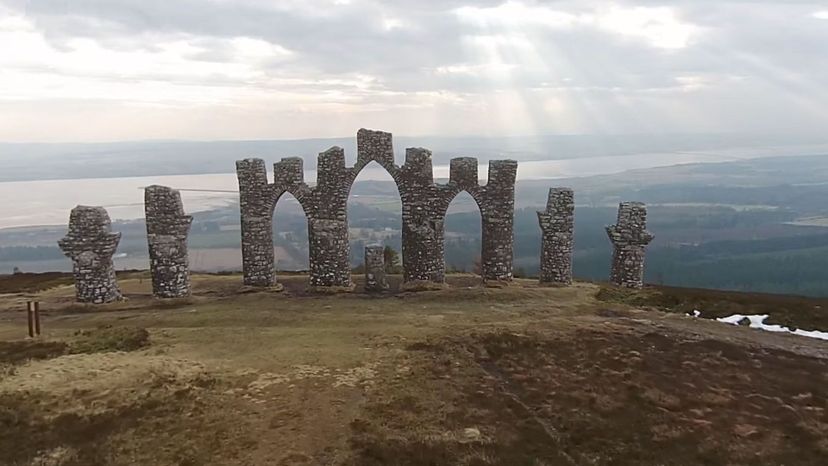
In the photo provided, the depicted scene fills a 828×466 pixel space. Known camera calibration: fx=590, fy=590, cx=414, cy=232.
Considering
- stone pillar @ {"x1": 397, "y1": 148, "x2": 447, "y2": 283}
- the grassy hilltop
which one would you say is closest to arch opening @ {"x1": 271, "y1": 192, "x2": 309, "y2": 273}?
stone pillar @ {"x1": 397, "y1": 148, "x2": 447, "y2": 283}

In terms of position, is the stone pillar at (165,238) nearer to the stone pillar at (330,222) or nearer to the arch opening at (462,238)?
the stone pillar at (330,222)

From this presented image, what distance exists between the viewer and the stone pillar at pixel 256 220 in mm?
42375

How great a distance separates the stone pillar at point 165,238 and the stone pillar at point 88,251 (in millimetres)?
2905

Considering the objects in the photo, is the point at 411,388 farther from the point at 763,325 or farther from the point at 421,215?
the point at 763,325

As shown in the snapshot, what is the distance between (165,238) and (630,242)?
3214 centimetres

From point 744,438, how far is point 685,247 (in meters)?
135

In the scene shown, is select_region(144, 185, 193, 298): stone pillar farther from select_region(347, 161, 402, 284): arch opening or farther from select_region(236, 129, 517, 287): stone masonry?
select_region(347, 161, 402, 284): arch opening

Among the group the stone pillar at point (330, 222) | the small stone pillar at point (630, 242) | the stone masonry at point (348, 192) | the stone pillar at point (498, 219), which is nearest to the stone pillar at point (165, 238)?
the stone masonry at point (348, 192)

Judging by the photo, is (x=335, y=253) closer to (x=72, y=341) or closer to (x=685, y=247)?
(x=72, y=341)

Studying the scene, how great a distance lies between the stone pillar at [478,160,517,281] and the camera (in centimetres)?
4212

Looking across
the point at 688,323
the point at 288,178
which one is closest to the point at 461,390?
the point at 688,323

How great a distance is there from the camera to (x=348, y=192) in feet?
139

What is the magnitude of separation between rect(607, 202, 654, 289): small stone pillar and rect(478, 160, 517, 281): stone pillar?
7.43 m

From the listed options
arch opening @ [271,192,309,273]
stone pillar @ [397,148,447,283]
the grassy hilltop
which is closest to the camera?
the grassy hilltop
